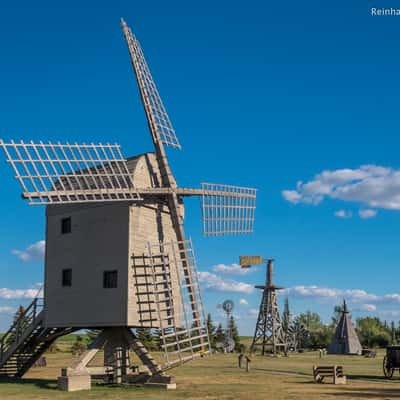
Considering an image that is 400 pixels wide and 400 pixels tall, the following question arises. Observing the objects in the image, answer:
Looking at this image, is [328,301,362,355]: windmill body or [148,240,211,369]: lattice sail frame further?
[328,301,362,355]: windmill body

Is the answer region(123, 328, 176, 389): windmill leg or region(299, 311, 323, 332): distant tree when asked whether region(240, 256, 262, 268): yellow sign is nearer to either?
Answer: region(123, 328, 176, 389): windmill leg

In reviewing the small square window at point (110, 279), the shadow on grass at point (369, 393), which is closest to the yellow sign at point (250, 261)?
the small square window at point (110, 279)

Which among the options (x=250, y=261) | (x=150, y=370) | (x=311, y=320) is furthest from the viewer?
(x=311, y=320)

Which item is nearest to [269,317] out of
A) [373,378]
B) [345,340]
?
[345,340]

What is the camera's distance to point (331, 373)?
1195 inches

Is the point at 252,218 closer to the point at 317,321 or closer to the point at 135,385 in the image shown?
the point at 135,385

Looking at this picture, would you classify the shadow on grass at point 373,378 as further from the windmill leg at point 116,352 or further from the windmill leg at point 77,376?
the windmill leg at point 77,376

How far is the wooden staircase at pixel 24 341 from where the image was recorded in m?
31.4

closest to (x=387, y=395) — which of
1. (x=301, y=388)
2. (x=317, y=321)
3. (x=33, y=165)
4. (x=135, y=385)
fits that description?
(x=301, y=388)

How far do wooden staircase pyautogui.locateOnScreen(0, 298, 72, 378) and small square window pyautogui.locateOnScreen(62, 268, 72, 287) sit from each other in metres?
2.11

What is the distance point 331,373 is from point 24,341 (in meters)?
14.3

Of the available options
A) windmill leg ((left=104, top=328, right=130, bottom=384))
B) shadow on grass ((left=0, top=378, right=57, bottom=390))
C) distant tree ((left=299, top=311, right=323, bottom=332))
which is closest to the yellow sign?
windmill leg ((left=104, top=328, right=130, bottom=384))

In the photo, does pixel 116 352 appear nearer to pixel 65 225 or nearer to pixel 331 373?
pixel 65 225

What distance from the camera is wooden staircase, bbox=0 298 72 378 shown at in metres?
31.4
